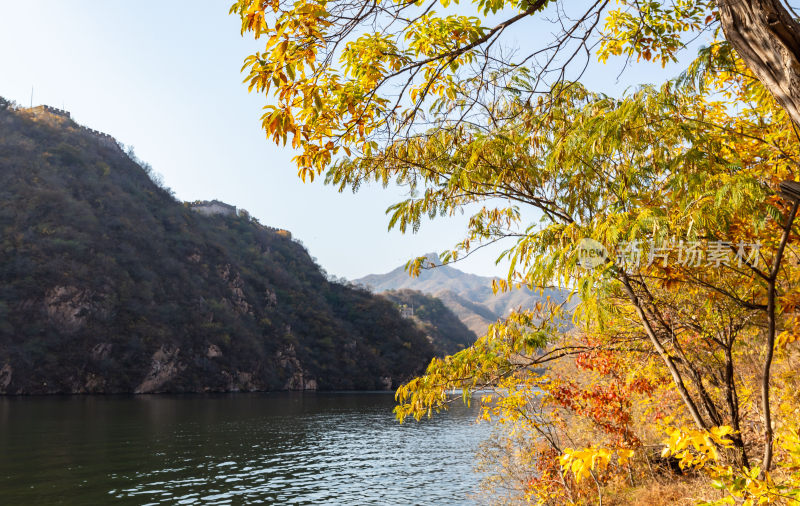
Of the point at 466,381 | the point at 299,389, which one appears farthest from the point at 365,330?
the point at 466,381

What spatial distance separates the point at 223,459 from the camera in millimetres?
24094

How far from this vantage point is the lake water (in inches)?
682

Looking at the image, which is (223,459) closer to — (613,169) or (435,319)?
(613,169)

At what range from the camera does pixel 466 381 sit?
545 centimetres

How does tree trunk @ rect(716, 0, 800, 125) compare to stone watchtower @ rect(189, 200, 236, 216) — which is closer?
tree trunk @ rect(716, 0, 800, 125)

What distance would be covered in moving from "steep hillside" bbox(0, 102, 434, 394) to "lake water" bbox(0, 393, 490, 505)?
83.8ft

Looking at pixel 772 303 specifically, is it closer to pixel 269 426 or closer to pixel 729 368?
pixel 729 368

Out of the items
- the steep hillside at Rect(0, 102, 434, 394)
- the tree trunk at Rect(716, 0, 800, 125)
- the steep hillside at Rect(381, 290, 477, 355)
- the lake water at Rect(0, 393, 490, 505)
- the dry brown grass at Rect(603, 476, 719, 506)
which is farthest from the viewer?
the steep hillside at Rect(381, 290, 477, 355)

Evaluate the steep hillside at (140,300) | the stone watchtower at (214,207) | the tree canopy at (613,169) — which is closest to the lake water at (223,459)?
the tree canopy at (613,169)

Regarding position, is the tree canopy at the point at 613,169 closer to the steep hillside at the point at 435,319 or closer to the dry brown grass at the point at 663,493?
the dry brown grass at the point at 663,493

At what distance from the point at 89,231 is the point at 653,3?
3529 inches

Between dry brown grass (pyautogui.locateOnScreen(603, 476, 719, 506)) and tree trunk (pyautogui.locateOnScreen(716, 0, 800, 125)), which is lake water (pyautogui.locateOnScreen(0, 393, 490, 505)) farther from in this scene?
tree trunk (pyautogui.locateOnScreen(716, 0, 800, 125))

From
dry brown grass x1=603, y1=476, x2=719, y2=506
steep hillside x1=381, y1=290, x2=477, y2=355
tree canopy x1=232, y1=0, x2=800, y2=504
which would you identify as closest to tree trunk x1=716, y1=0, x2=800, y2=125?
tree canopy x1=232, y1=0, x2=800, y2=504

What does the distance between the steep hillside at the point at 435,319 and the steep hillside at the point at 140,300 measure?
75.1 ft
